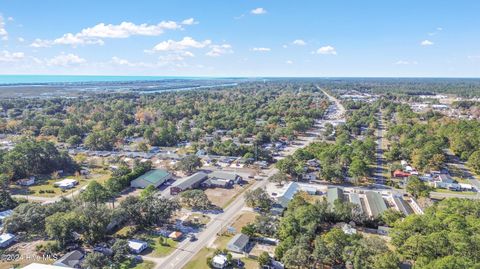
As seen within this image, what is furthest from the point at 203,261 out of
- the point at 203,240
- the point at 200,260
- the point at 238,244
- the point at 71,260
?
the point at 71,260

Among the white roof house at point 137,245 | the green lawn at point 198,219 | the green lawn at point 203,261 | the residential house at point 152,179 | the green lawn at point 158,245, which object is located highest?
the residential house at point 152,179

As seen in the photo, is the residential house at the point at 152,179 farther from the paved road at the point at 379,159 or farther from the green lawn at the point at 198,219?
the paved road at the point at 379,159

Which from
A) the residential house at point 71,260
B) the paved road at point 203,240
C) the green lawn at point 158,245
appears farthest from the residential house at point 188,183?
the residential house at point 71,260

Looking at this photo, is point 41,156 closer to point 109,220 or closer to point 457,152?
point 109,220

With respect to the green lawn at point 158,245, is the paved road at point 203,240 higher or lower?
lower

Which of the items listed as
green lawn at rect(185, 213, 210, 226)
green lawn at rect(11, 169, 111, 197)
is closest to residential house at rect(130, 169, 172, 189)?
green lawn at rect(11, 169, 111, 197)

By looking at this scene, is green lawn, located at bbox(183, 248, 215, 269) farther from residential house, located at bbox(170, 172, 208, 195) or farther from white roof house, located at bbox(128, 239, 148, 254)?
residential house, located at bbox(170, 172, 208, 195)
